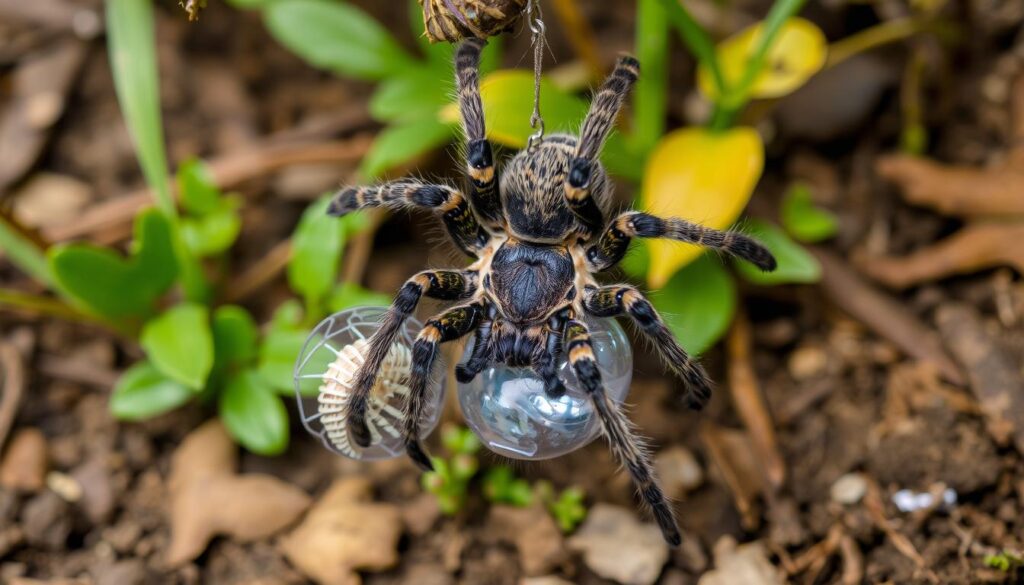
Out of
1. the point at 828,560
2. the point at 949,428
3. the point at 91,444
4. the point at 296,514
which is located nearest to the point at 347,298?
the point at 296,514

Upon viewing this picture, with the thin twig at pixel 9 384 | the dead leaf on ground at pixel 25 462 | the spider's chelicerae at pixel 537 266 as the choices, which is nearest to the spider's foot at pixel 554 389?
the spider's chelicerae at pixel 537 266

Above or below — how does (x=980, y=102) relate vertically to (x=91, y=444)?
above

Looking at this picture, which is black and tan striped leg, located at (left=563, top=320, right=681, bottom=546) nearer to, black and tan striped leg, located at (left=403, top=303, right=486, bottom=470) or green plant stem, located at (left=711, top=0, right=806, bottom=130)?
black and tan striped leg, located at (left=403, top=303, right=486, bottom=470)

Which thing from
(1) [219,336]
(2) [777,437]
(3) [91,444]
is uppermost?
(1) [219,336]

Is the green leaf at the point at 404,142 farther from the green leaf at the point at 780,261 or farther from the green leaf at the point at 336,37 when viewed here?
the green leaf at the point at 780,261

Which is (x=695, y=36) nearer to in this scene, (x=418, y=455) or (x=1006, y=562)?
(x=418, y=455)

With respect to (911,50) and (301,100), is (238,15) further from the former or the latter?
(911,50)

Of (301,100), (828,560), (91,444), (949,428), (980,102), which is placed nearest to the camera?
(828,560)
